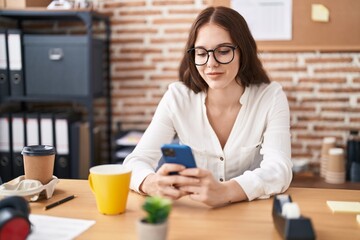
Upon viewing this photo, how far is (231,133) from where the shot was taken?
65.7 inches

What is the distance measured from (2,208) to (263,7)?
2.34m

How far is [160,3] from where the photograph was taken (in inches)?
119

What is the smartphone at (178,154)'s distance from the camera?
1123 mm

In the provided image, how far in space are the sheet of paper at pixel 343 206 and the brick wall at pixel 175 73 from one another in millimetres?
1757

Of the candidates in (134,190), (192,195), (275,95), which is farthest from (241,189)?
(275,95)

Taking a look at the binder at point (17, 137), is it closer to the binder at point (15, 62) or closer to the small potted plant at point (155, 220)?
the binder at point (15, 62)

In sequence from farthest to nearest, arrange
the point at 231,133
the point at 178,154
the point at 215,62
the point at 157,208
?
1. the point at 231,133
2. the point at 215,62
3. the point at 178,154
4. the point at 157,208

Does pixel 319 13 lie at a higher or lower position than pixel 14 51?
higher

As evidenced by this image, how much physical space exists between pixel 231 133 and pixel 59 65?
57.1 inches

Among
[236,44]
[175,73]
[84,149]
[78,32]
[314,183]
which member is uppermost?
[78,32]

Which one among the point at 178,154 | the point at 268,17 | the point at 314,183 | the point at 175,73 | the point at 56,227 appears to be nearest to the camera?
the point at 56,227

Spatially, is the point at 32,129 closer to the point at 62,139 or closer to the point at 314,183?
the point at 62,139

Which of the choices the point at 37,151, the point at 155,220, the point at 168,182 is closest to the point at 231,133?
the point at 168,182

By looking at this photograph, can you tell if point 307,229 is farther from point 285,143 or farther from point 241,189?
point 285,143
